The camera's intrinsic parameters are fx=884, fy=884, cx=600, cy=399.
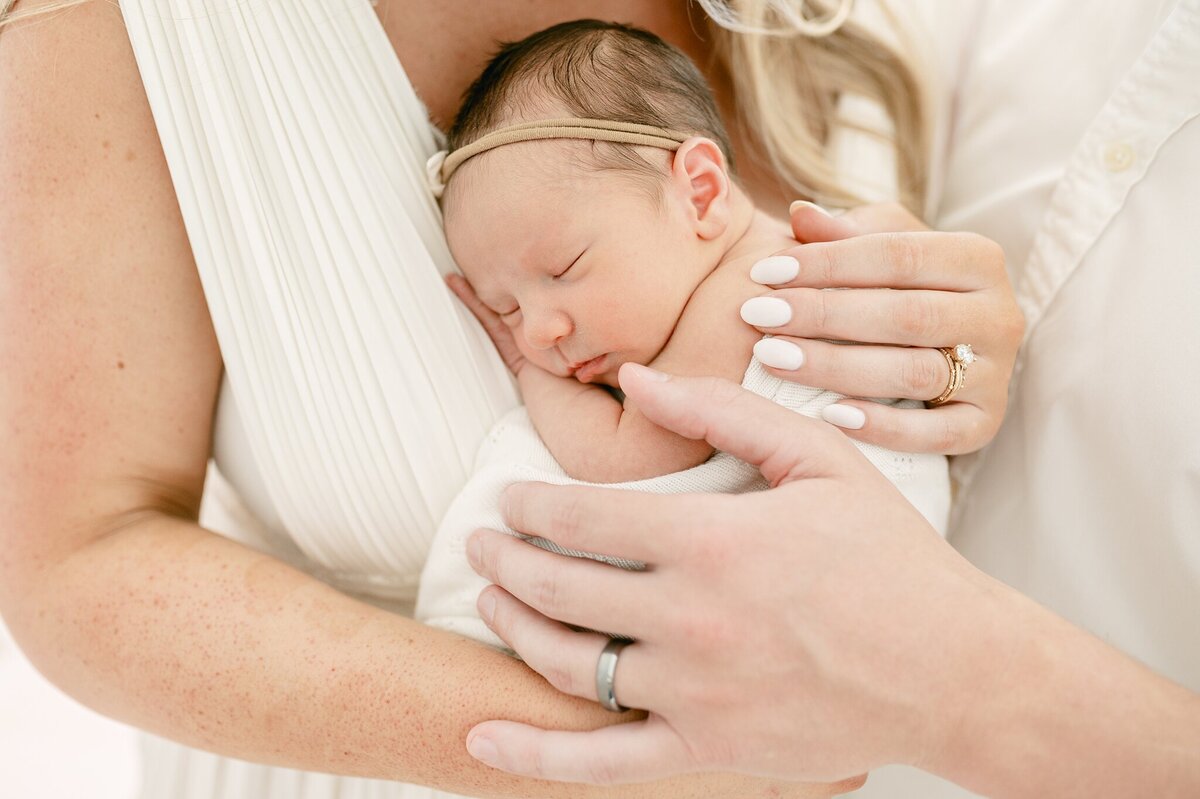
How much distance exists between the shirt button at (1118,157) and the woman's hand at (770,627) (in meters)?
0.65

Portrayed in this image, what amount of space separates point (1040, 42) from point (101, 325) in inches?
58.6

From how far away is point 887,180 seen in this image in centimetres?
161

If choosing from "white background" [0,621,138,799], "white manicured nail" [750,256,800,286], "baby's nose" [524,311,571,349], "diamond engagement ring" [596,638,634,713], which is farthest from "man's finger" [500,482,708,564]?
"white background" [0,621,138,799]

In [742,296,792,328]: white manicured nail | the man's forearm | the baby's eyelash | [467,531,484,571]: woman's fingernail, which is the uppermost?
the baby's eyelash

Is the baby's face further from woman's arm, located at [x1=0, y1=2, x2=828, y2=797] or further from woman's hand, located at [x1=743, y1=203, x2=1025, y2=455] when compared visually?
woman's arm, located at [x1=0, y1=2, x2=828, y2=797]

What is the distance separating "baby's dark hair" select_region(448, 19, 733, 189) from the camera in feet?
3.98

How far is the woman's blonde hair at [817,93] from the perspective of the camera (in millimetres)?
1585

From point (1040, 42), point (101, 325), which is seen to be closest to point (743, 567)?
point (101, 325)

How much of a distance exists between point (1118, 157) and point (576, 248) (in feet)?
2.61

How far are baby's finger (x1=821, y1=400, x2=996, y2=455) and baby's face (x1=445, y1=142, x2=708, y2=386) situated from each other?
0.92 feet

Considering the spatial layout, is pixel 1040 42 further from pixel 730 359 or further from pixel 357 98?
pixel 357 98

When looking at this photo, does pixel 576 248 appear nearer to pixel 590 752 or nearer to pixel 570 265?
pixel 570 265

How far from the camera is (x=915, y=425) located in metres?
1.14

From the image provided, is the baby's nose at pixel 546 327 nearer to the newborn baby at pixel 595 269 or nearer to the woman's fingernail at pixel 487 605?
the newborn baby at pixel 595 269
